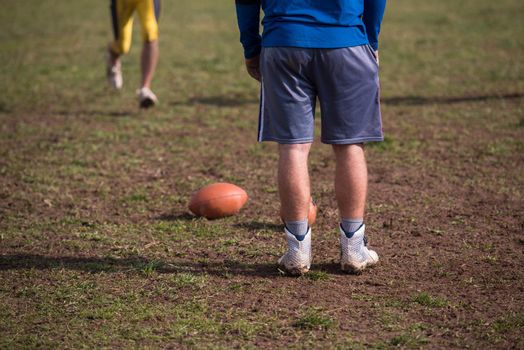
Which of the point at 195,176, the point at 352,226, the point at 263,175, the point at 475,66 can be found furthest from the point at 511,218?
the point at 475,66

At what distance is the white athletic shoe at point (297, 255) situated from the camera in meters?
4.50

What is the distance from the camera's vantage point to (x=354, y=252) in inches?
179

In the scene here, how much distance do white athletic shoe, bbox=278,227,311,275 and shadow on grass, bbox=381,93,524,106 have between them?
4.88m

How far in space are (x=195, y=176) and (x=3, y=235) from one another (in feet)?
5.96

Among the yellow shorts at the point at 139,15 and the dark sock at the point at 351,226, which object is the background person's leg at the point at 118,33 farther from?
the dark sock at the point at 351,226

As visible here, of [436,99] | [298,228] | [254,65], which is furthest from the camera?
[436,99]

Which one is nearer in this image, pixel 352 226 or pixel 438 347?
pixel 438 347

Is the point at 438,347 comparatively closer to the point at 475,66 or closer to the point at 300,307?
the point at 300,307

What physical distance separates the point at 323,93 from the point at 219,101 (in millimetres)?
5152

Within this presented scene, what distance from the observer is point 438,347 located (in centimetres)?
370

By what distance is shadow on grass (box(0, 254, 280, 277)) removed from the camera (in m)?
4.68

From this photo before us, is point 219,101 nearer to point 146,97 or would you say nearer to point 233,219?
point 146,97

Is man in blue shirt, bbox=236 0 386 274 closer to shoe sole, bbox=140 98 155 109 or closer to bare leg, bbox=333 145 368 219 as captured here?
bare leg, bbox=333 145 368 219

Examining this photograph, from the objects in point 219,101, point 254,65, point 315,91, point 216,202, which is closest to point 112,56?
point 219,101
